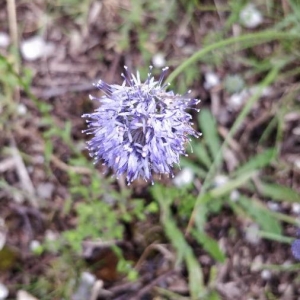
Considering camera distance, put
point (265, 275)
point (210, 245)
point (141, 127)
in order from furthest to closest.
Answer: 1. point (265, 275)
2. point (210, 245)
3. point (141, 127)

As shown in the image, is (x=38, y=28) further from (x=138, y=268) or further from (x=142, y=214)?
(x=138, y=268)

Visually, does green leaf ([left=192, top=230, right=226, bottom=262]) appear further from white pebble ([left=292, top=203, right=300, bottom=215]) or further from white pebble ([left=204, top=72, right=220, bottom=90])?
white pebble ([left=204, top=72, right=220, bottom=90])

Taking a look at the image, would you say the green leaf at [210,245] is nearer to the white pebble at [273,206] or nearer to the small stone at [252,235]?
the small stone at [252,235]

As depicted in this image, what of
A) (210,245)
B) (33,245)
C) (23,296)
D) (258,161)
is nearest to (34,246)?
(33,245)

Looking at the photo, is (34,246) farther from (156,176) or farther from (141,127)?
(141,127)

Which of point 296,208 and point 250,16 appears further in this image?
point 250,16

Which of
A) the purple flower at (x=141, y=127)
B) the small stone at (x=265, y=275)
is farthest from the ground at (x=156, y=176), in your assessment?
the purple flower at (x=141, y=127)

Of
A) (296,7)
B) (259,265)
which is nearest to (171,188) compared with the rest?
(259,265)

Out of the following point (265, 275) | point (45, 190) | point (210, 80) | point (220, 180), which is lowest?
point (265, 275)
